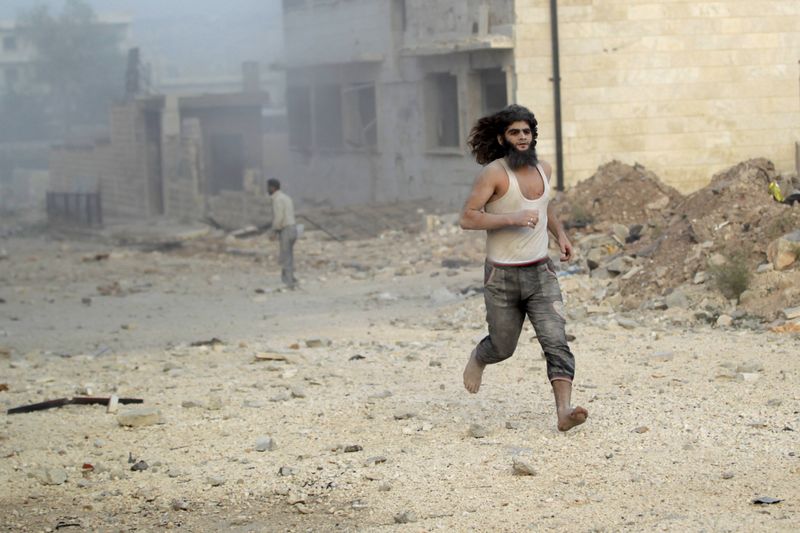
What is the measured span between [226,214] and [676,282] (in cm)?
1499

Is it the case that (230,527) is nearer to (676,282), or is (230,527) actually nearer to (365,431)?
(365,431)

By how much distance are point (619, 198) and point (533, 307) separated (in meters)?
11.2

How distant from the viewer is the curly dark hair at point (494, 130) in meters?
5.89

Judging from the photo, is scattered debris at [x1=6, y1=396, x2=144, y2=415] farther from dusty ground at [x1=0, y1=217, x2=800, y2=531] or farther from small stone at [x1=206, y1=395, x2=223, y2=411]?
small stone at [x1=206, y1=395, x2=223, y2=411]

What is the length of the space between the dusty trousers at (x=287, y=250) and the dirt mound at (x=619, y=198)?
3.99 meters

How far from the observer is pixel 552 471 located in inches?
211

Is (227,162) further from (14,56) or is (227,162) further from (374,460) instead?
(14,56)

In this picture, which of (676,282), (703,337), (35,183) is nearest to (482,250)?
(676,282)

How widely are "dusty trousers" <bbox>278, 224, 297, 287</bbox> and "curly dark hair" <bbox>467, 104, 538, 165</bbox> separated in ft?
28.9

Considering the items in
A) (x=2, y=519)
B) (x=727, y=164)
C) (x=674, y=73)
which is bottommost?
(x=2, y=519)

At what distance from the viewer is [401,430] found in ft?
20.8

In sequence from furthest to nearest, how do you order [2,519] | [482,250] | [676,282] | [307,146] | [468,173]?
[307,146] → [468,173] → [482,250] → [676,282] → [2,519]

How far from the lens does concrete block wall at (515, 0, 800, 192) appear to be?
18594mm

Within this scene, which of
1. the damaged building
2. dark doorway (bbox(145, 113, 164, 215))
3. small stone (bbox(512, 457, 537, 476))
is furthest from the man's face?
dark doorway (bbox(145, 113, 164, 215))
